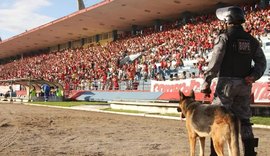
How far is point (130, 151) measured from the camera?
7.42 meters

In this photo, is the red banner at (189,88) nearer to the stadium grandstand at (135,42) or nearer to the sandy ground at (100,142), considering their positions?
the stadium grandstand at (135,42)

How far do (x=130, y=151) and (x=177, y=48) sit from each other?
23.9m

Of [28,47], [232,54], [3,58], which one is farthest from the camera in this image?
[3,58]

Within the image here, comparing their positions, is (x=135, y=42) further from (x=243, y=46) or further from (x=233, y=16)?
(x=243, y=46)

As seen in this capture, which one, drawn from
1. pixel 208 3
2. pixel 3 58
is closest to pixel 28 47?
pixel 3 58

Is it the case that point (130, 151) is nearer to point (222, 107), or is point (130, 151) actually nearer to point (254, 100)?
point (222, 107)

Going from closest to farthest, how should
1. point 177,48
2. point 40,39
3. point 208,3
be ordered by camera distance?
point 177,48 → point 208,3 → point 40,39

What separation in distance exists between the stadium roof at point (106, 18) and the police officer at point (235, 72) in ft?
98.0

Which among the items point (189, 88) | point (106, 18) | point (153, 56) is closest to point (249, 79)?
point (189, 88)

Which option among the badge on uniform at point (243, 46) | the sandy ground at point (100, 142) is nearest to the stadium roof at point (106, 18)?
the sandy ground at point (100, 142)

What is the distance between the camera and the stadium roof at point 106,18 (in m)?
36.9

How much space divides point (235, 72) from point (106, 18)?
133ft

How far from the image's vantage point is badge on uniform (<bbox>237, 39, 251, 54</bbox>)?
4.95m

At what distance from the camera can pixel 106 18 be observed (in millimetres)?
44750
